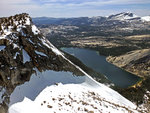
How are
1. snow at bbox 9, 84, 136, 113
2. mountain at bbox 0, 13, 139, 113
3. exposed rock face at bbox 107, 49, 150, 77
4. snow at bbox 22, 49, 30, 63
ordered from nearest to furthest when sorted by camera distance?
snow at bbox 9, 84, 136, 113
mountain at bbox 0, 13, 139, 113
snow at bbox 22, 49, 30, 63
exposed rock face at bbox 107, 49, 150, 77

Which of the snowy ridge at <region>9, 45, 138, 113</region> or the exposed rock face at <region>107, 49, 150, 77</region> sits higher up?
the snowy ridge at <region>9, 45, 138, 113</region>

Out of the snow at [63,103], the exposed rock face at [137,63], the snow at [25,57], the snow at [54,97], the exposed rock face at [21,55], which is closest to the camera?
the snow at [63,103]

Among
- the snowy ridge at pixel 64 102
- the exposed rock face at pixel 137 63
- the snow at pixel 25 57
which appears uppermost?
the snow at pixel 25 57

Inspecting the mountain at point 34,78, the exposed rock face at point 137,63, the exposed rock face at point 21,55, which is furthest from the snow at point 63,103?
the exposed rock face at point 137,63

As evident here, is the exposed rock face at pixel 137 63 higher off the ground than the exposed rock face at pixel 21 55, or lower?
lower

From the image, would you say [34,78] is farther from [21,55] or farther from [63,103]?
[63,103]

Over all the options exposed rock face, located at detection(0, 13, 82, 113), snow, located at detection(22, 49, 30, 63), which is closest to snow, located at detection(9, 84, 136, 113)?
exposed rock face, located at detection(0, 13, 82, 113)

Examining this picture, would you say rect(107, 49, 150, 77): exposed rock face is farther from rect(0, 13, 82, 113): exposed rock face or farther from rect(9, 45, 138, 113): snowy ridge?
rect(0, 13, 82, 113): exposed rock face

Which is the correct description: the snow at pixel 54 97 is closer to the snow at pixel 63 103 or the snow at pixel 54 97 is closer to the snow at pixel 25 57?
the snow at pixel 63 103
